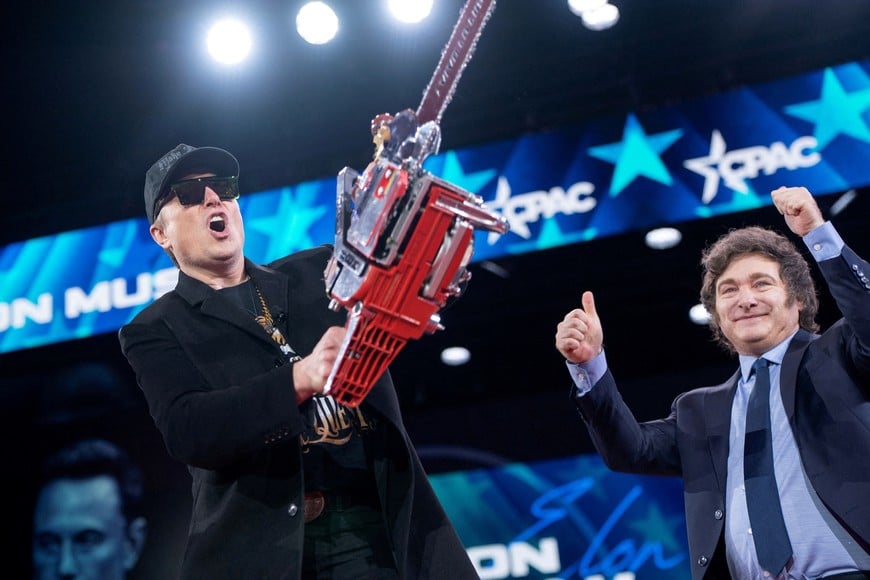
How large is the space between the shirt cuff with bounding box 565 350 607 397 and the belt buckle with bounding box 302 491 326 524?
3.54ft

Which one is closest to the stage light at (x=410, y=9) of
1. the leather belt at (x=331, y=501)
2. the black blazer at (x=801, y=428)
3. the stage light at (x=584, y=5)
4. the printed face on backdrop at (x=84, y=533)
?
the stage light at (x=584, y=5)

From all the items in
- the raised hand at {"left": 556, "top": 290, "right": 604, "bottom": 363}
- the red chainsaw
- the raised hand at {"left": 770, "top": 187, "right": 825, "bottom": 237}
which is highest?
the raised hand at {"left": 770, "top": 187, "right": 825, "bottom": 237}

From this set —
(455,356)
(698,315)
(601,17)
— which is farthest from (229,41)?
(698,315)

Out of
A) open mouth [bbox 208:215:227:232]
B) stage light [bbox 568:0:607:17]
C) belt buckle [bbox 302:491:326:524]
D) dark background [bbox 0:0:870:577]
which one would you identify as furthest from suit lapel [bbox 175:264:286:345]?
stage light [bbox 568:0:607:17]

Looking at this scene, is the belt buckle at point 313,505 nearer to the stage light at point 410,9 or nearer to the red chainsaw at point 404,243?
the red chainsaw at point 404,243

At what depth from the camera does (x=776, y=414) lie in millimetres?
2910

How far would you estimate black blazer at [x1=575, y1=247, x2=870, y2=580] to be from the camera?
2.66 meters

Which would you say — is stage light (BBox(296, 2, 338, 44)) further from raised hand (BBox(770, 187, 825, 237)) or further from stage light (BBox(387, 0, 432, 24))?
raised hand (BBox(770, 187, 825, 237))

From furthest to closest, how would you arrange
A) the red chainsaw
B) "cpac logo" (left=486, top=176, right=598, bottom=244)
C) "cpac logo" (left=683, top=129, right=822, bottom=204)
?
"cpac logo" (left=486, top=176, right=598, bottom=244)
"cpac logo" (left=683, top=129, right=822, bottom=204)
the red chainsaw

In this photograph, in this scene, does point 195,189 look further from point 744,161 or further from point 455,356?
point 455,356

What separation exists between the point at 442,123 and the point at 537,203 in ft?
2.56

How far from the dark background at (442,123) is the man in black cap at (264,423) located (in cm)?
347

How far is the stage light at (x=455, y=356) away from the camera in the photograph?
734cm

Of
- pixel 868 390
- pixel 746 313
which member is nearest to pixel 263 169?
pixel 746 313
